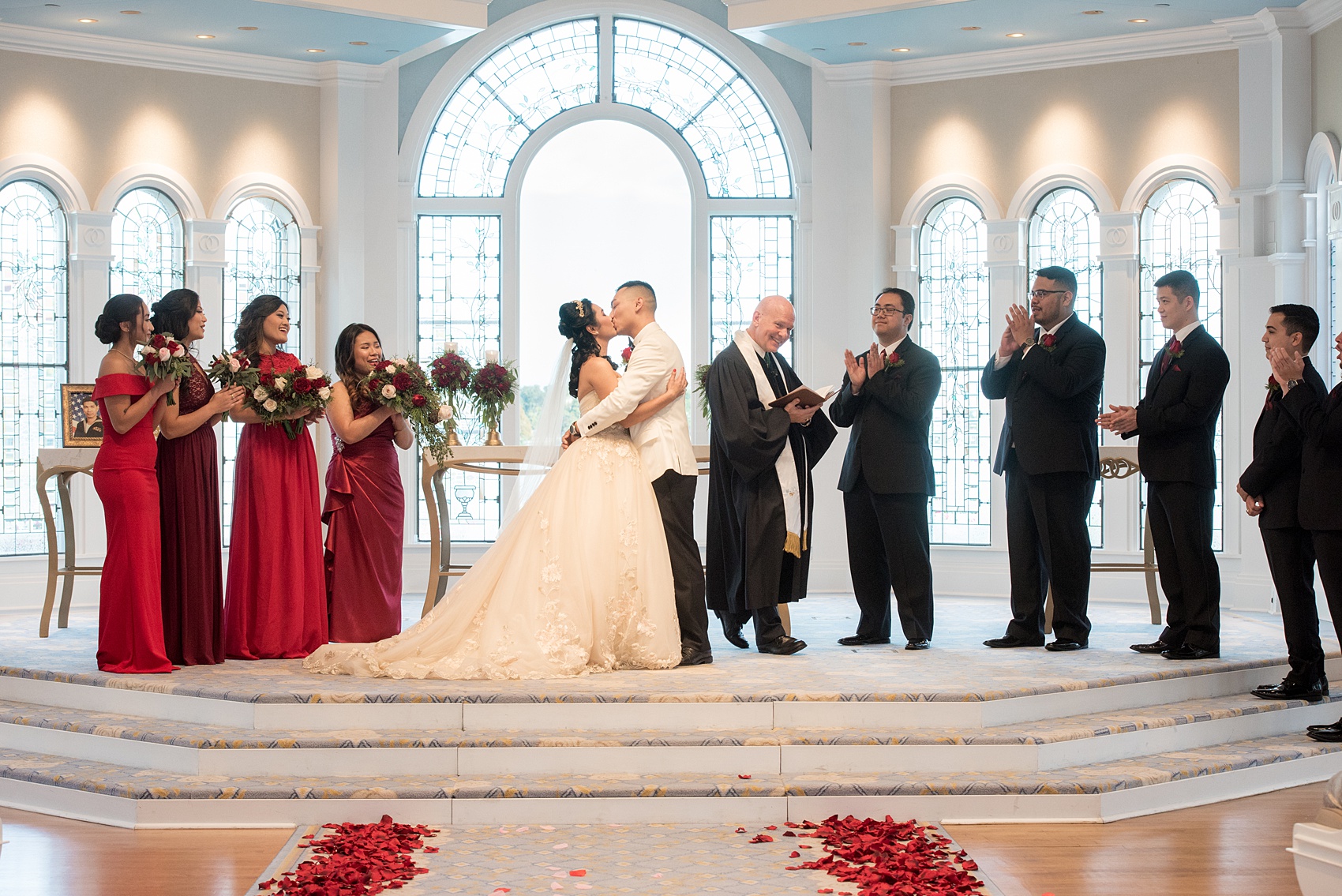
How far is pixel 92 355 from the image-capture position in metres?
9.42

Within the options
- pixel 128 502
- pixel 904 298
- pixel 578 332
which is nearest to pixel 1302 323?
pixel 904 298

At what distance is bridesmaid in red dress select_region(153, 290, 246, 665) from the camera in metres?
5.88

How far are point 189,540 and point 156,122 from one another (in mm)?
5071

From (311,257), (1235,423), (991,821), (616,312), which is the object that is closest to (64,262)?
(311,257)

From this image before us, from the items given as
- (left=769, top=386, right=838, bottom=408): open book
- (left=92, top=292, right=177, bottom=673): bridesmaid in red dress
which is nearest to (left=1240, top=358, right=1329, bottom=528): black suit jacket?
(left=769, top=386, right=838, bottom=408): open book

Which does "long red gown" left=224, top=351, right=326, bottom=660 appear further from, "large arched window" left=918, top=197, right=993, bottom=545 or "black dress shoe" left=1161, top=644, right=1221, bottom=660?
"large arched window" left=918, top=197, right=993, bottom=545

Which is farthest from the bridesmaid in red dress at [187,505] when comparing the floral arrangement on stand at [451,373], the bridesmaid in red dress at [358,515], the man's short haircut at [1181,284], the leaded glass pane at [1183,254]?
the leaded glass pane at [1183,254]

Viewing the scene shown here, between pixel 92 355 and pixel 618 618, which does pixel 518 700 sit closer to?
pixel 618 618

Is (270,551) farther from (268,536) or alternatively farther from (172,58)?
(172,58)

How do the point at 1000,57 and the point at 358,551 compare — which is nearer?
the point at 358,551

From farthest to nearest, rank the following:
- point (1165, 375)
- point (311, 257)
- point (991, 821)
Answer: point (311, 257) → point (1165, 375) → point (991, 821)

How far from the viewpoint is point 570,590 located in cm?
559

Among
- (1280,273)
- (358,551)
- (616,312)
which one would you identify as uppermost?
(1280,273)

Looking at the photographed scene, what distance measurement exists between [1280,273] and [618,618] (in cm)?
574
